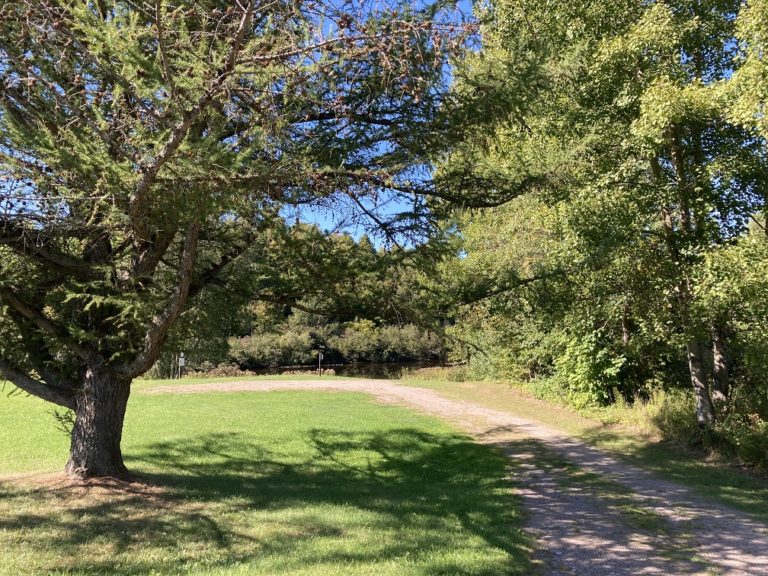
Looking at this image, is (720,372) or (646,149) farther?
(720,372)

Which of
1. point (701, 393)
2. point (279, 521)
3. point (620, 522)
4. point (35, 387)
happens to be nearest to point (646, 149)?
point (701, 393)

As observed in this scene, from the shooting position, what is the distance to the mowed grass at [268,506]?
15.8ft

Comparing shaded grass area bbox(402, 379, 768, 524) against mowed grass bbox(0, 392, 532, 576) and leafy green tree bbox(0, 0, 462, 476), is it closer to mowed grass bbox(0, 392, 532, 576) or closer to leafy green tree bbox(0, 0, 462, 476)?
mowed grass bbox(0, 392, 532, 576)

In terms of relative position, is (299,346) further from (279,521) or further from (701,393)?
(279,521)

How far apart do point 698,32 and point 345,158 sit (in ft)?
26.6

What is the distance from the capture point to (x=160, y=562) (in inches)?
187

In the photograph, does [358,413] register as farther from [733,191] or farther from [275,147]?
[275,147]

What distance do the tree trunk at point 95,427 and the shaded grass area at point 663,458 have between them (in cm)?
831

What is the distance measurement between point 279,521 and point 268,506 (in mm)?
863

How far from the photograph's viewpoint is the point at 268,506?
6992 millimetres

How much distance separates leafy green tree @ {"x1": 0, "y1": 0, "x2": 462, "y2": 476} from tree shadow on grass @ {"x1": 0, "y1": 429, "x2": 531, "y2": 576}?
58.0 inches

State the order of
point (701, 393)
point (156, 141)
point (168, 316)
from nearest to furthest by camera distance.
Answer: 1. point (156, 141)
2. point (168, 316)
3. point (701, 393)

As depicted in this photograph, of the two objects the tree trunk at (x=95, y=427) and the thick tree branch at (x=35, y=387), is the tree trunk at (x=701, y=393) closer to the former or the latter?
the tree trunk at (x=95, y=427)

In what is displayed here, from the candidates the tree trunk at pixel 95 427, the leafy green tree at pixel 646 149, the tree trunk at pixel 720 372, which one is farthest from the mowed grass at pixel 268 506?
the tree trunk at pixel 720 372
